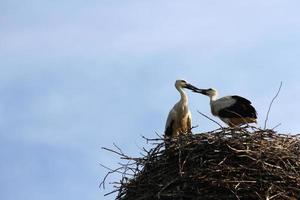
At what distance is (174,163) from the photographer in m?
10.5

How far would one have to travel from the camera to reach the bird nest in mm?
9930

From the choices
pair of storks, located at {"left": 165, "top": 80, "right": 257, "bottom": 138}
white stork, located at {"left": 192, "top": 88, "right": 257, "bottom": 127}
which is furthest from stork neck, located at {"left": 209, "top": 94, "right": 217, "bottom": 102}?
white stork, located at {"left": 192, "top": 88, "right": 257, "bottom": 127}

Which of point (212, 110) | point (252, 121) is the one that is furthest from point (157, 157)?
point (212, 110)

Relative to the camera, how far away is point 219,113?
14.4 metres

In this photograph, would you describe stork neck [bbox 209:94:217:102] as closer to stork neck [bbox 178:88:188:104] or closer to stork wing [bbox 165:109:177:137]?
stork neck [bbox 178:88:188:104]

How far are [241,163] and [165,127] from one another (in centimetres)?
430

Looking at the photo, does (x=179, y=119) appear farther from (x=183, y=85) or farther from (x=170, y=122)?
(x=183, y=85)

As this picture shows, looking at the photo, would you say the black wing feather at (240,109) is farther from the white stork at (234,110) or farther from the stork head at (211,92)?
the stork head at (211,92)

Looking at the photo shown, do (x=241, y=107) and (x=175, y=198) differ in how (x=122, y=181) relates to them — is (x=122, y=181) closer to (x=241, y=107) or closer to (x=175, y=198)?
(x=175, y=198)

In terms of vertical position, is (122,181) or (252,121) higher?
(252,121)

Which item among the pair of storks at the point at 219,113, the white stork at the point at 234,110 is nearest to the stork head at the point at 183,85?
the pair of storks at the point at 219,113

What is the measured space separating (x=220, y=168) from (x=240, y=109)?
377cm

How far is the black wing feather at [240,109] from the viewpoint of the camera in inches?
540

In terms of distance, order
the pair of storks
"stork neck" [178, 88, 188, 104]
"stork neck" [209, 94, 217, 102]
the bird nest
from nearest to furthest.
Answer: the bird nest < the pair of storks < "stork neck" [178, 88, 188, 104] < "stork neck" [209, 94, 217, 102]
